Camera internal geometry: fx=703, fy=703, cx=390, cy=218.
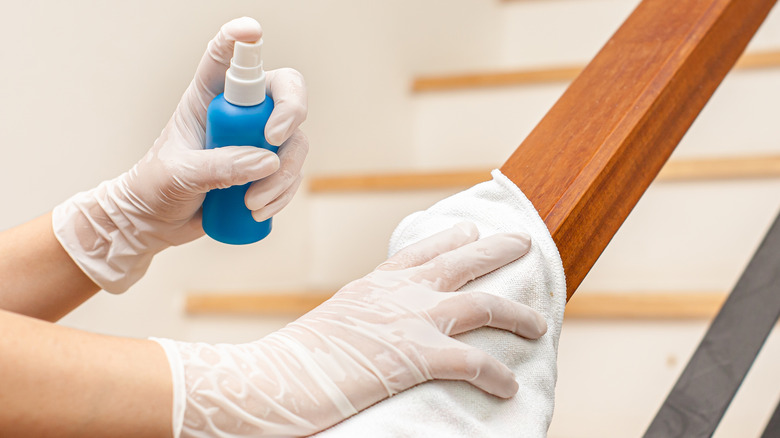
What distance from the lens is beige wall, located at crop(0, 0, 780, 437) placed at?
94 centimetres

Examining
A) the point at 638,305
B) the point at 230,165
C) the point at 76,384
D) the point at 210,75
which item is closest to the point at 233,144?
the point at 230,165

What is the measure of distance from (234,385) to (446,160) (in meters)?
1.16

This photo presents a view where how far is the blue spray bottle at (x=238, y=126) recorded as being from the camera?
557 mm

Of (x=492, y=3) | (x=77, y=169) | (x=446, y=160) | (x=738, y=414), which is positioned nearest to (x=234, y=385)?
(x=77, y=169)

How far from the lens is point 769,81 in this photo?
1.28 metres

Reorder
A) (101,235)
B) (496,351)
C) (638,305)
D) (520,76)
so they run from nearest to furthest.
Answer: (496,351) → (101,235) → (638,305) → (520,76)

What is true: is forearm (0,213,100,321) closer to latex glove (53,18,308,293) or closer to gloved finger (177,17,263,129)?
latex glove (53,18,308,293)

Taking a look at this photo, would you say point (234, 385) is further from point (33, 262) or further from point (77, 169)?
point (77, 169)

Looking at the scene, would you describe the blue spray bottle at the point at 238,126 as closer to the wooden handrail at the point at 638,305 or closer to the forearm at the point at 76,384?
the forearm at the point at 76,384

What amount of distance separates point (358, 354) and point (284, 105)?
0.75 feet

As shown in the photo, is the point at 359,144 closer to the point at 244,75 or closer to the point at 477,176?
the point at 477,176

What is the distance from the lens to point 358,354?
1.56 feet

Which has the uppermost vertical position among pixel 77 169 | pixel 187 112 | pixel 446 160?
pixel 187 112

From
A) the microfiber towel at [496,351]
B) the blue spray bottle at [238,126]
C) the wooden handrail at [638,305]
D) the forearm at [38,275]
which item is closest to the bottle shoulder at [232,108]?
the blue spray bottle at [238,126]
